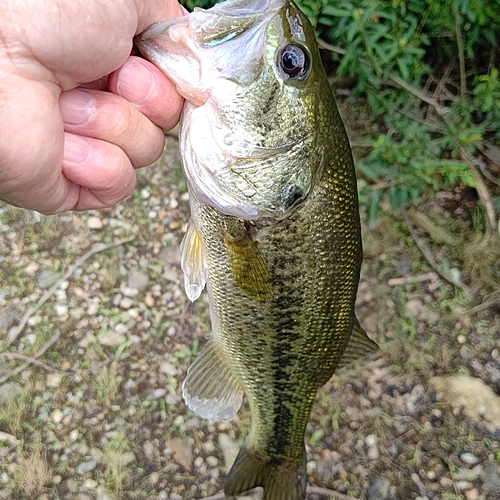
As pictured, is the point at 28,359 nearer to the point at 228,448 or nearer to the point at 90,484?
the point at 90,484

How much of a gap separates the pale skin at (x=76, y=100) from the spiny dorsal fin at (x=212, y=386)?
2.18 ft

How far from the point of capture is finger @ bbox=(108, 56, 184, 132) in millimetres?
1164

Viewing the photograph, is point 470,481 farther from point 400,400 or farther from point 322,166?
point 322,166

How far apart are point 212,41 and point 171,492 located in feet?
6.98

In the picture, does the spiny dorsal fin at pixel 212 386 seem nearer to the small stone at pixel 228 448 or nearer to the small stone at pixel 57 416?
the small stone at pixel 228 448

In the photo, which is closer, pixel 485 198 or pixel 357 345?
pixel 357 345

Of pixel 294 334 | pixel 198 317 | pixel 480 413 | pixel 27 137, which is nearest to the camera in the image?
pixel 27 137

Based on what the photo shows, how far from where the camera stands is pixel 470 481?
2365 millimetres

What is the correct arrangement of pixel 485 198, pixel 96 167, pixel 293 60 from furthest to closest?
1. pixel 485 198
2. pixel 96 167
3. pixel 293 60

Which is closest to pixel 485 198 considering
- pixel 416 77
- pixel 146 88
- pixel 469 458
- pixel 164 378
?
pixel 416 77

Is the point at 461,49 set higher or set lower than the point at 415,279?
higher

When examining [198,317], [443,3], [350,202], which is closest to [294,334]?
[350,202]

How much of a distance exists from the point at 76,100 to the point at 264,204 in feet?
1.79

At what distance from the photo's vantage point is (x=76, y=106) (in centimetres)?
119
